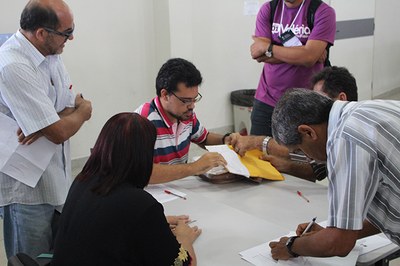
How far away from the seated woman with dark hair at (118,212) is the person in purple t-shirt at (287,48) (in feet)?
5.05

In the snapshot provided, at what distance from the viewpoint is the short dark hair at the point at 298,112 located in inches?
53.9

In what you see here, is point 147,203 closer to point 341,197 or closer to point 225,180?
point 341,197

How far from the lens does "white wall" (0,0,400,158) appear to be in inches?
167

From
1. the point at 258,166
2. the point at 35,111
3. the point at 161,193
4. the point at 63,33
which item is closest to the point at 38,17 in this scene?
the point at 63,33

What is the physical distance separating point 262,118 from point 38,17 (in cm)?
156

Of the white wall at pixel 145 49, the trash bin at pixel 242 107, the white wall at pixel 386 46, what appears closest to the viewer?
the white wall at pixel 145 49

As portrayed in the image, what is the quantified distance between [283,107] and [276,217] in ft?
2.02

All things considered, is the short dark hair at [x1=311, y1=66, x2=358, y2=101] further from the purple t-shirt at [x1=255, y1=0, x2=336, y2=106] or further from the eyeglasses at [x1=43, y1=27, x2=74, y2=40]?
the eyeglasses at [x1=43, y1=27, x2=74, y2=40]

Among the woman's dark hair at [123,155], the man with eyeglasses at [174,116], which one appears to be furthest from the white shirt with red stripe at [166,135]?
the woman's dark hair at [123,155]

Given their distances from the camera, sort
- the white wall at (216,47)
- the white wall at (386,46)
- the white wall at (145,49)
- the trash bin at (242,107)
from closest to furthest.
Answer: the white wall at (145,49), the white wall at (216,47), the trash bin at (242,107), the white wall at (386,46)

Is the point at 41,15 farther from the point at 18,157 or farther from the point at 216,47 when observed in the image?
the point at 216,47

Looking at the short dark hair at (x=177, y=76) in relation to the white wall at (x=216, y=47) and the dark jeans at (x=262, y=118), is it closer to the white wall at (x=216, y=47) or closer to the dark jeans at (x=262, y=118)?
the dark jeans at (x=262, y=118)

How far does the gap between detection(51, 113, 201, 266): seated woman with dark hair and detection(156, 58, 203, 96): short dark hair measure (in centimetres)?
81

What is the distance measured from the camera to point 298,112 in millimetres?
1383
